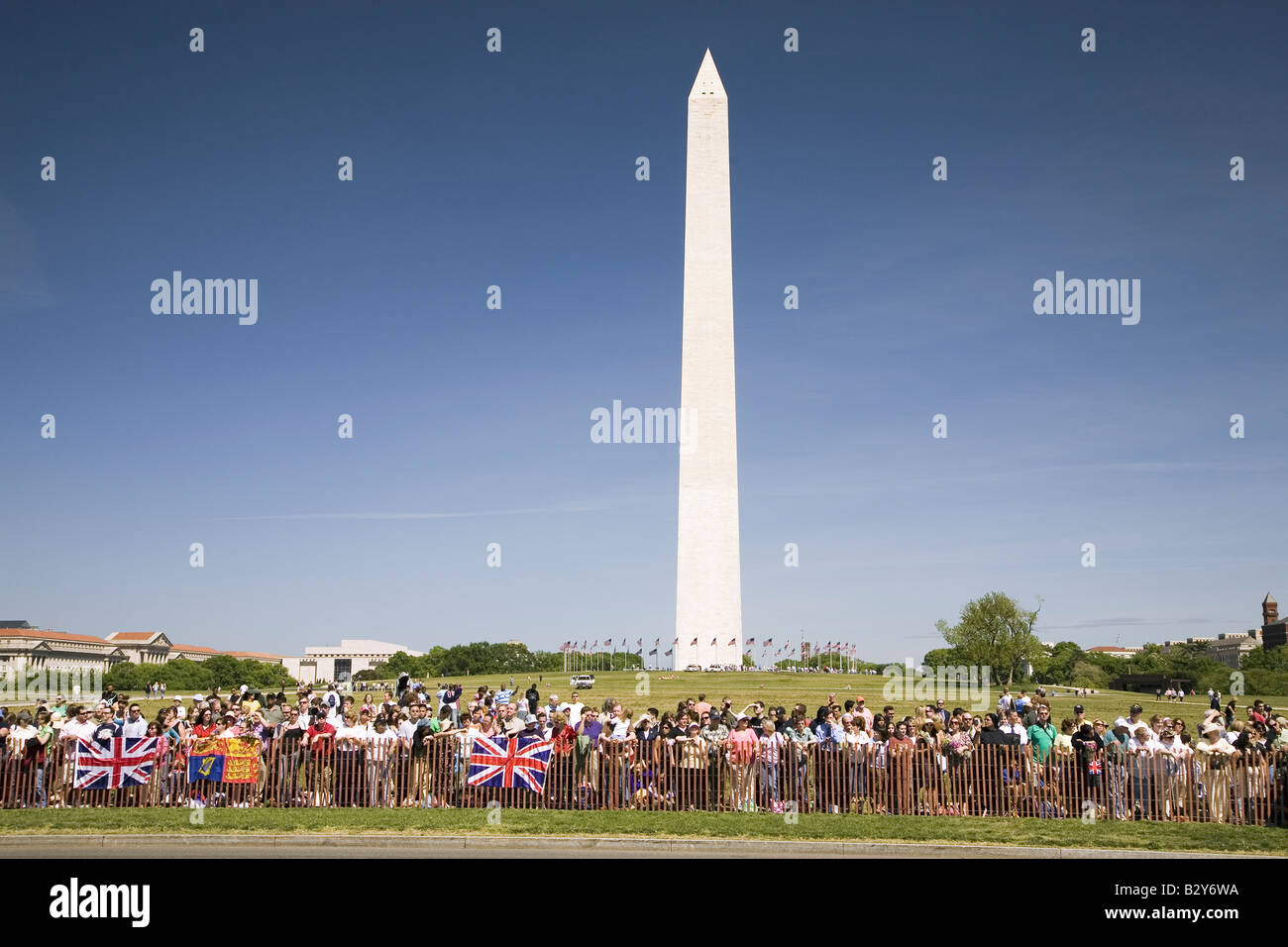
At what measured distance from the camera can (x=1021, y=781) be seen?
15.5m

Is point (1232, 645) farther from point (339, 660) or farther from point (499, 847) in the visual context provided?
point (499, 847)

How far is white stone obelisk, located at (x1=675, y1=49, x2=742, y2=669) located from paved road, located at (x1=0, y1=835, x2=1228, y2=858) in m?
43.8

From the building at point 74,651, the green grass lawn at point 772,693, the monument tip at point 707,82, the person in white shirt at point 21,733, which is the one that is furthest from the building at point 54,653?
the person in white shirt at point 21,733

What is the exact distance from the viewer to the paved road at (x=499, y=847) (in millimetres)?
12219

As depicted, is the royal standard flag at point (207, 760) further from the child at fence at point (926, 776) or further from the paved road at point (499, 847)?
the child at fence at point (926, 776)

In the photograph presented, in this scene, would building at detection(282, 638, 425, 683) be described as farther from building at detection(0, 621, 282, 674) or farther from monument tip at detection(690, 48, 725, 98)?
monument tip at detection(690, 48, 725, 98)

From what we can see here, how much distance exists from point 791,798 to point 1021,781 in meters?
3.32

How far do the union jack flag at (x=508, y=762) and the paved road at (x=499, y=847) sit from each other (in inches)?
97.7

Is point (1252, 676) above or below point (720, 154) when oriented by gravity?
below

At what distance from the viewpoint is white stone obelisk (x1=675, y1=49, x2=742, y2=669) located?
2213 inches

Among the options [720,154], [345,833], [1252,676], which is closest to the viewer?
[345,833]

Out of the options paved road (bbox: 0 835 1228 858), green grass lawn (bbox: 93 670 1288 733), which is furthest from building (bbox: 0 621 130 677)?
paved road (bbox: 0 835 1228 858)
